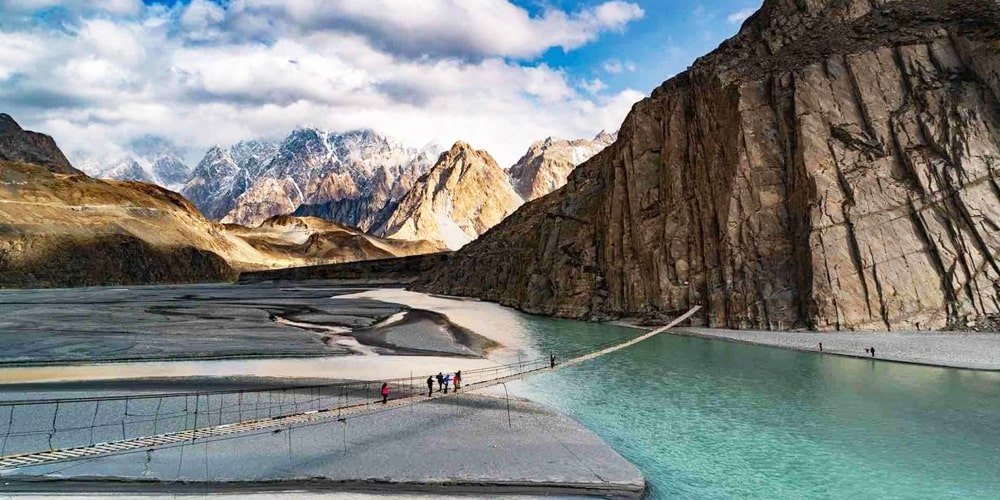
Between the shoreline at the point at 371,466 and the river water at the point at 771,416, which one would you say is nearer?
the shoreline at the point at 371,466

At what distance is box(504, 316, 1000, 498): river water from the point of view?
61.5 ft

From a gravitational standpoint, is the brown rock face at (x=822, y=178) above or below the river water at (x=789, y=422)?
above

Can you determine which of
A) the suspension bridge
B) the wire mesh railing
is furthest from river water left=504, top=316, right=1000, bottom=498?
the wire mesh railing

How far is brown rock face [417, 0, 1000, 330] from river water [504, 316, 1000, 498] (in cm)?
1199

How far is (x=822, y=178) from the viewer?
49.0 metres

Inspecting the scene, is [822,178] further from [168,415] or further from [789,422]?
[168,415]

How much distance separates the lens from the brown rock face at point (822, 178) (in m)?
45.8

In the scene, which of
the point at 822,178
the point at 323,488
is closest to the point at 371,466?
the point at 323,488

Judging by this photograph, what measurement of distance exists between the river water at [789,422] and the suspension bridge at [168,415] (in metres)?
8.08

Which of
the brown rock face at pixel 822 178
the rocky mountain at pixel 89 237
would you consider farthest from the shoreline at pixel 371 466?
the rocky mountain at pixel 89 237

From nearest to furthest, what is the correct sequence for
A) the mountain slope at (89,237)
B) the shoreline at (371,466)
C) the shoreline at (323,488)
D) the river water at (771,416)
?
the shoreline at (323,488) < the shoreline at (371,466) < the river water at (771,416) < the mountain slope at (89,237)

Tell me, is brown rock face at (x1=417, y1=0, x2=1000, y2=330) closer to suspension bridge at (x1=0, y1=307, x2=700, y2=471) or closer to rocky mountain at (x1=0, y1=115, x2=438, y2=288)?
suspension bridge at (x1=0, y1=307, x2=700, y2=471)

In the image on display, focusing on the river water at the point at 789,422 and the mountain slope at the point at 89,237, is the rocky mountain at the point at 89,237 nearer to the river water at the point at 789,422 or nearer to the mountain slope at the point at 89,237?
the mountain slope at the point at 89,237

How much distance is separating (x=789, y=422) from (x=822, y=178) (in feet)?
104
